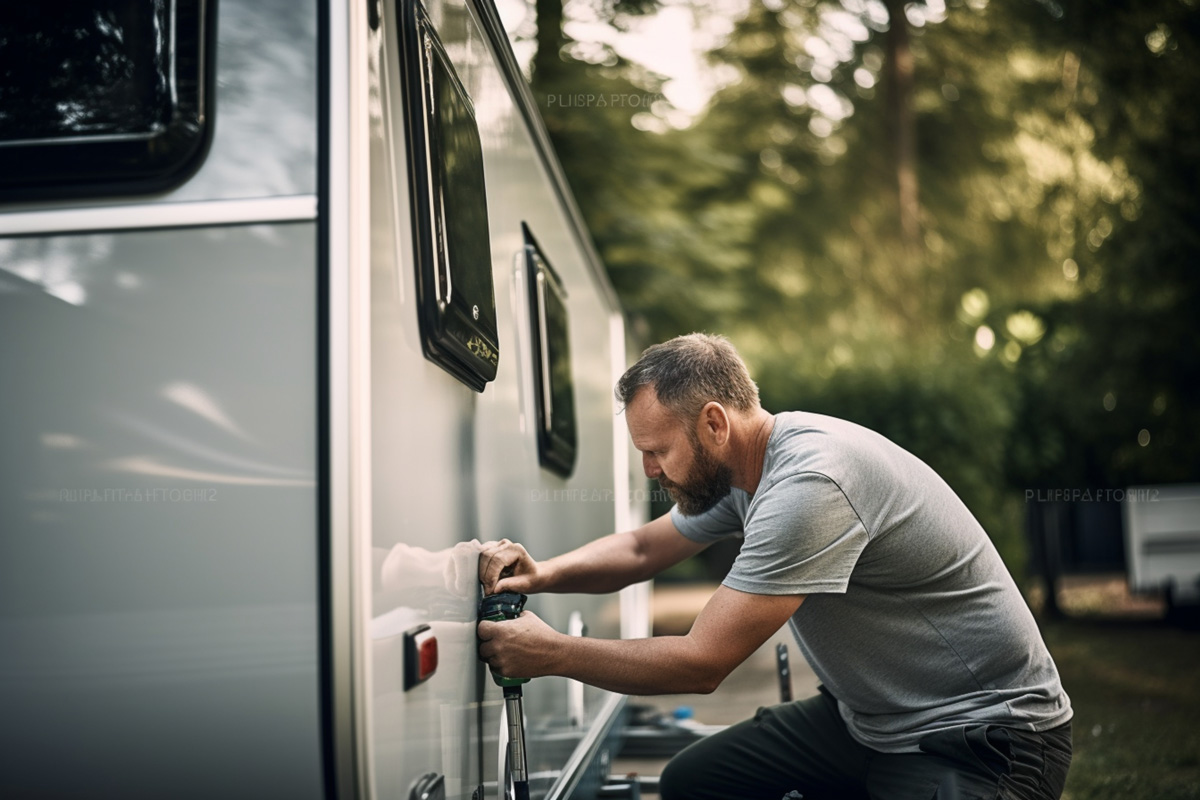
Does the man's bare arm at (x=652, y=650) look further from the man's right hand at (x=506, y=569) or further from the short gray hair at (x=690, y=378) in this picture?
the short gray hair at (x=690, y=378)

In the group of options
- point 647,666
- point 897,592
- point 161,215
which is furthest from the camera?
point 897,592

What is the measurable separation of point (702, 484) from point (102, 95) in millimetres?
1556

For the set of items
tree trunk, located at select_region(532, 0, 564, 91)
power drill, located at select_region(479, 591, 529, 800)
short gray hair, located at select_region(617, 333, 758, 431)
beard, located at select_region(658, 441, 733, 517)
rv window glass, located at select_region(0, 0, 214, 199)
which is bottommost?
power drill, located at select_region(479, 591, 529, 800)

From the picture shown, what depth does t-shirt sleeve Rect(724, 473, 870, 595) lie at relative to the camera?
2.26 m

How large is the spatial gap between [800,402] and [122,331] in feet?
34.0

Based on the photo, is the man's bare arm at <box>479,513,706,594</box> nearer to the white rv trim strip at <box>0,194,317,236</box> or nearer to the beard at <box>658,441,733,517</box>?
the beard at <box>658,441,733,517</box>

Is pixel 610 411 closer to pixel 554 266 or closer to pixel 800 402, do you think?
pixel 554 266

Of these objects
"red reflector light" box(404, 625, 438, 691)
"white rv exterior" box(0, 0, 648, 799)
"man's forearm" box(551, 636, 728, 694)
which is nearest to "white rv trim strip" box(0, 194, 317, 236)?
"white rv exterior" box(0, 0, 648, 799)

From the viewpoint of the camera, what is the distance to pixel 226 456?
5.01 ft

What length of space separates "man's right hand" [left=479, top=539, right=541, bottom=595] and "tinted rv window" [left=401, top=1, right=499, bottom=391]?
0.36 metres

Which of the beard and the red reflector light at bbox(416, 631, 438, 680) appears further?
the beard

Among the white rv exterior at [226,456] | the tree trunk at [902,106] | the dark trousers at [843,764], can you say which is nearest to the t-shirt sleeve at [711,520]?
the dark trousers at [843,764]

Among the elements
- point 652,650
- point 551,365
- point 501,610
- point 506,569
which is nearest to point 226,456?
point 501,610

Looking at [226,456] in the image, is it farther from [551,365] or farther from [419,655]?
[551,365]
